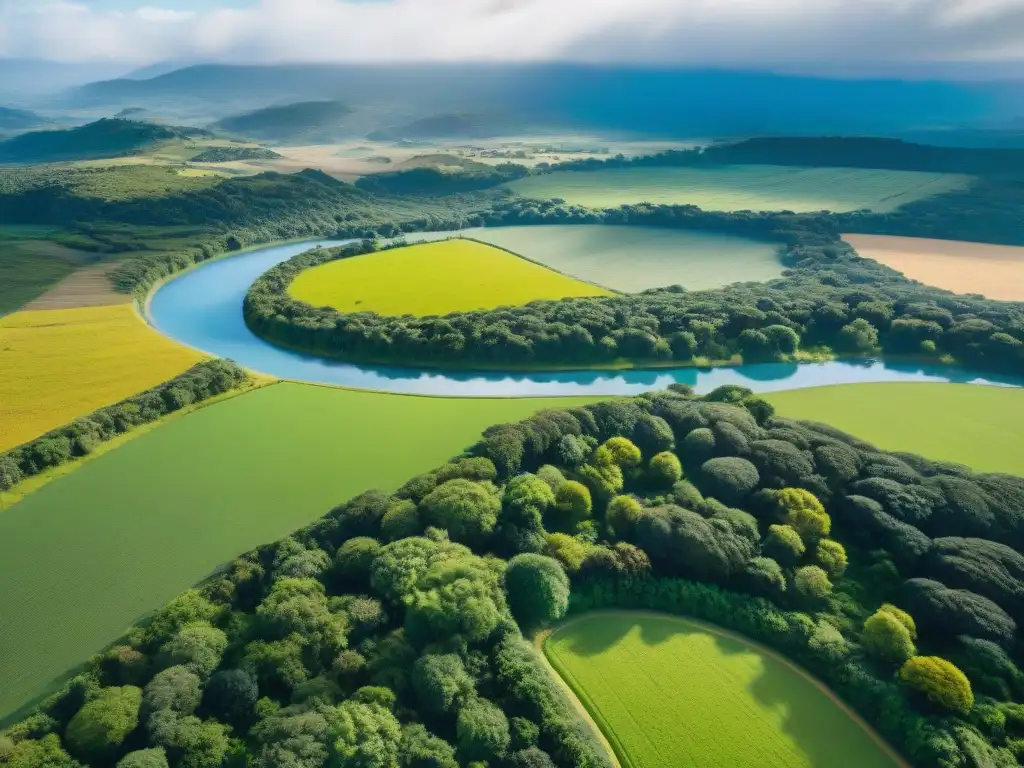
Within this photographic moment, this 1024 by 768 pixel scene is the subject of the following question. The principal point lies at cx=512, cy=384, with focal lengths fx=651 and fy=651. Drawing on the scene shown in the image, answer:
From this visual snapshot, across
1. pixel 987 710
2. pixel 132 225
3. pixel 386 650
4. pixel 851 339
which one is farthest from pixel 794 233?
pixel 132 225

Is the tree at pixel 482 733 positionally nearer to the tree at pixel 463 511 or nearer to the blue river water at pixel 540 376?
the tree at pixel 463 511

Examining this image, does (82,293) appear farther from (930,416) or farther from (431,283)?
(930,416)

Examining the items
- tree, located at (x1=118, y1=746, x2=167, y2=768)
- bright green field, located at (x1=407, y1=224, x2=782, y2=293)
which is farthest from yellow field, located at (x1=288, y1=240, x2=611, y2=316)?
tree, located at (x1=118, y1=746, x2=167, y2=768)

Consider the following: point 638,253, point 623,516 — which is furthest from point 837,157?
point 623,516

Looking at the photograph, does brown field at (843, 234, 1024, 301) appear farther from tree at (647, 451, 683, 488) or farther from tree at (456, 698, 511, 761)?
tree at (456, 698, 511, 761)

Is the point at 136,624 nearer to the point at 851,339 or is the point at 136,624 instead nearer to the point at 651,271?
the point at 851,339
